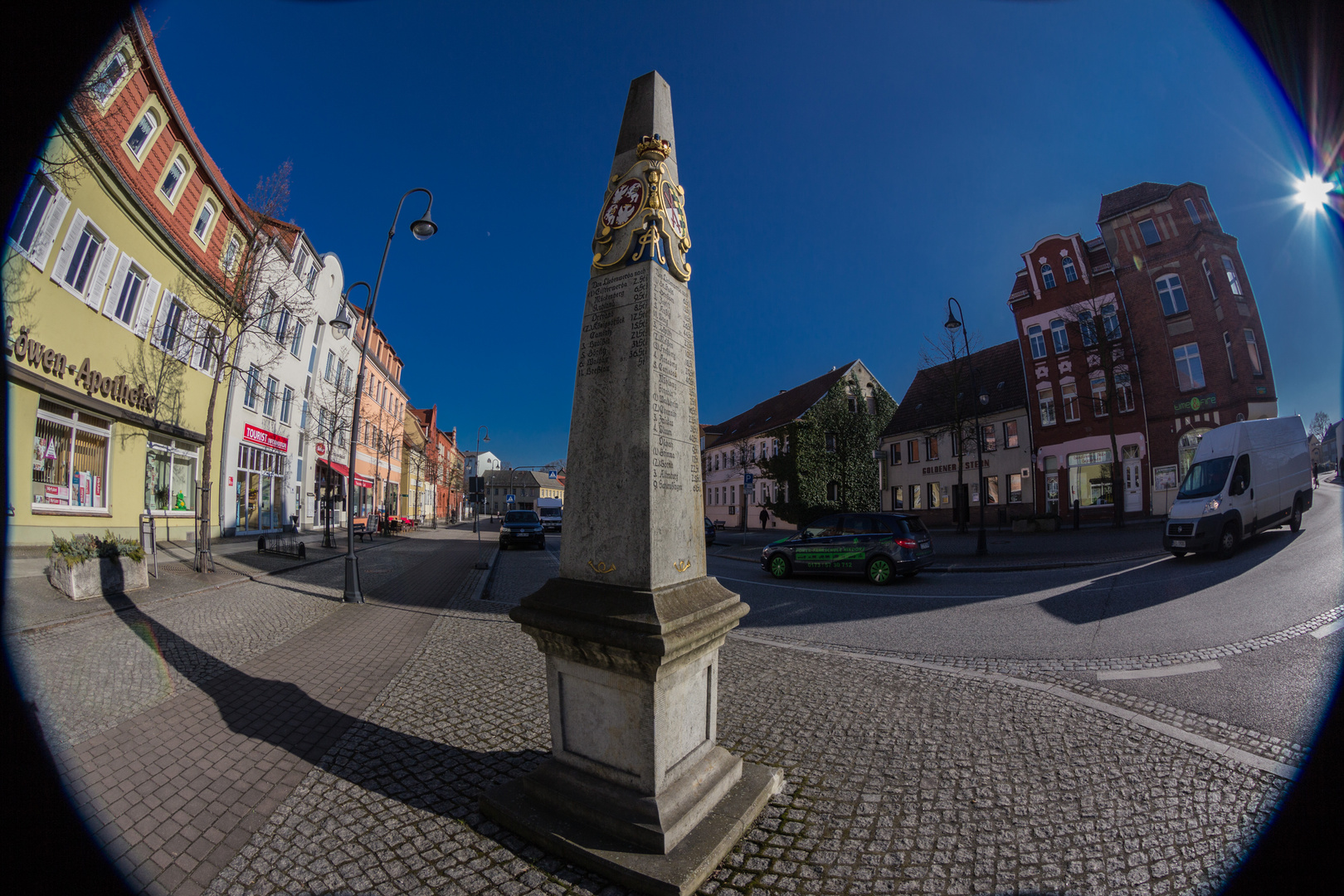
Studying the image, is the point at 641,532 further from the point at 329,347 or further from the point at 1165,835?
the point at 329,347

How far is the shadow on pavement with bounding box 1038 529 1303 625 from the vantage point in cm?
766

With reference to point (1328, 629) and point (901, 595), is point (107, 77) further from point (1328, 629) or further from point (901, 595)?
point (1328, 629)

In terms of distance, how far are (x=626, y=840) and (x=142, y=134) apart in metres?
19.8

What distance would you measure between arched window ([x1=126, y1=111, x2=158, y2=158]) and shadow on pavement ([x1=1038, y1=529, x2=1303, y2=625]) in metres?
22.2

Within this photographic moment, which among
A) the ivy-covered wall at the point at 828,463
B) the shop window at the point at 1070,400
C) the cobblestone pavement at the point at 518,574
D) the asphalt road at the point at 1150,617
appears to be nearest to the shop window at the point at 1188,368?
the shop window at the point at 1070,400

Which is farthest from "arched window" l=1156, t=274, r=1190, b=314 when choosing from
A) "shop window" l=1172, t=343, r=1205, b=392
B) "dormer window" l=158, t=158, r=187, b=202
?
"dormer window" l=158, t=158, r=187, b=202

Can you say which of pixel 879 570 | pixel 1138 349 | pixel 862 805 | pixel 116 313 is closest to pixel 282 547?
pixel 116 313

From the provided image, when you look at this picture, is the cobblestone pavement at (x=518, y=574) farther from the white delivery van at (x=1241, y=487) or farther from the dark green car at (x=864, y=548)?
the white delivery van at (x=1241, y=487)

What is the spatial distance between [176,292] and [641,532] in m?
19.4

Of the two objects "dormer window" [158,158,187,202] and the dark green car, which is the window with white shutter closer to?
"dormer window" [158,158,187,202]

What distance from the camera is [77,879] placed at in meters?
2.25

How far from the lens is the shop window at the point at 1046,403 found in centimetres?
2652

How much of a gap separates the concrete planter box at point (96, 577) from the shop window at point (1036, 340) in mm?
34629

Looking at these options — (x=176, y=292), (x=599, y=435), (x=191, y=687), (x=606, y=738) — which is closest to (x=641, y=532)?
(x=599, y=435)
